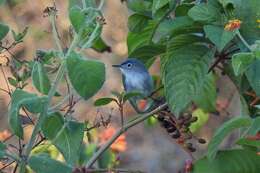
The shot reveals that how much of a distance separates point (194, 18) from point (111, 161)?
84cm

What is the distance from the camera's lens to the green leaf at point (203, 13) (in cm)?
160

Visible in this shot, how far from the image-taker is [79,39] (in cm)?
142

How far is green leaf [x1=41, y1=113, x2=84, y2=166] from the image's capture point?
1.43 meters

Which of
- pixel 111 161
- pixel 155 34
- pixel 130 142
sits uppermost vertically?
pixel 155 34

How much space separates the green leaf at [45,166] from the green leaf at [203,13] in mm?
446

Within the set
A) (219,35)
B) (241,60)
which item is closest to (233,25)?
(219,35)

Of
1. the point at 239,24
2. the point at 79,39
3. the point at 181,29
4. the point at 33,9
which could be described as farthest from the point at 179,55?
the point at 33,9

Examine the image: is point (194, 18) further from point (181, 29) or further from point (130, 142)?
point (130, 142)

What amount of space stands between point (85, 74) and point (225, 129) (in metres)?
0.29

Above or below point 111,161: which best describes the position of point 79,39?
above

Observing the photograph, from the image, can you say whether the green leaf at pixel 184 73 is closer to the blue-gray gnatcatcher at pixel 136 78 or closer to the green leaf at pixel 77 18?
the green leaf at pixel 77 18

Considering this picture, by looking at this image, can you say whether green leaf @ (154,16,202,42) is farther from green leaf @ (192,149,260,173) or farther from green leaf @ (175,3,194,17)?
green leaf @ (192,149,260,173)

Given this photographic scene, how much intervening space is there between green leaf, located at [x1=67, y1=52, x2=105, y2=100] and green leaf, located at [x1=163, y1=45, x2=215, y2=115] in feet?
0.92

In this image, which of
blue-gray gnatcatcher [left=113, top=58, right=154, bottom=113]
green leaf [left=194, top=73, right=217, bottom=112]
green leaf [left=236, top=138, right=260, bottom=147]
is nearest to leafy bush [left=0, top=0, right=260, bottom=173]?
green leaf [left=236, top=138, right=260, bottom=147]
